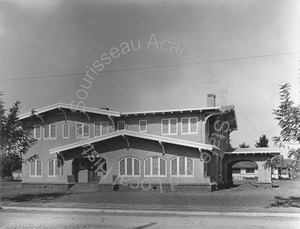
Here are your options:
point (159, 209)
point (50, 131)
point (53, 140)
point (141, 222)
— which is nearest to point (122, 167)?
point (53, 140)

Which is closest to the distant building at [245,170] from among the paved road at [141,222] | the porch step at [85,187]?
the porch step at [85,187]

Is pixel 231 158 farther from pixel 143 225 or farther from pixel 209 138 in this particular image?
pixel 143 225

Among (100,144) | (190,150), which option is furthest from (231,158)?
(100,144)

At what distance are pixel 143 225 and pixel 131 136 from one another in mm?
15286

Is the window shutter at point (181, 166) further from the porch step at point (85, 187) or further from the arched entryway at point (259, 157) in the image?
the arched entryway at point (259, 157)

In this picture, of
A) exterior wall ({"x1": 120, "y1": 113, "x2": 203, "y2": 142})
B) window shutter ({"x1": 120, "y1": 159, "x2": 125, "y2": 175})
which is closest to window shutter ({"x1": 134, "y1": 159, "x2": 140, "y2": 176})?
window shutter ({"x1": 120, "y1": 159, "x2": 125, "y2": 175})

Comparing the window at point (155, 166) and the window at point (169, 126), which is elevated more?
the window at point (169, 126)

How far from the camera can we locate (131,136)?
28891 mm

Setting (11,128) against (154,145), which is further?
(154,145)

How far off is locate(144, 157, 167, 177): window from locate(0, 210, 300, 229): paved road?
Result: 450 inches

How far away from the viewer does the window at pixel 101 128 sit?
1321 inches

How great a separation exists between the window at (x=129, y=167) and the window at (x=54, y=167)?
6.19m

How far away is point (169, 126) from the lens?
32.1 meters

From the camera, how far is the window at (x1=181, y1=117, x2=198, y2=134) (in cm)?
3122
